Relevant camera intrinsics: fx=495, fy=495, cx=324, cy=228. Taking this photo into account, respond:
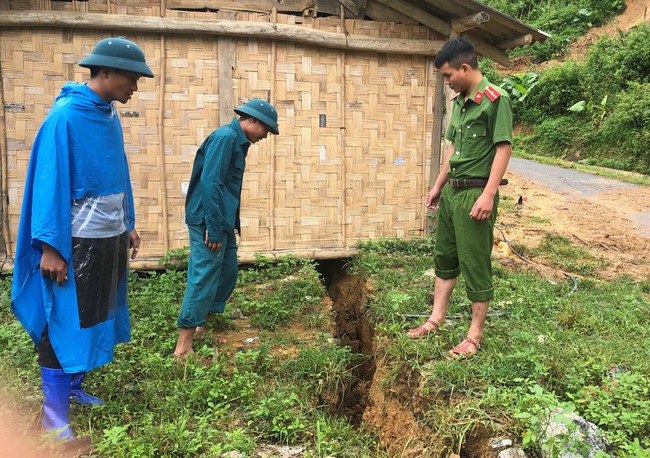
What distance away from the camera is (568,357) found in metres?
3.44

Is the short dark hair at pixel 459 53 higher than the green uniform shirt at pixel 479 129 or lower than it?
higher

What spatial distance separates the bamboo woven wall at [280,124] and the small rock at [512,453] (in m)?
3.47

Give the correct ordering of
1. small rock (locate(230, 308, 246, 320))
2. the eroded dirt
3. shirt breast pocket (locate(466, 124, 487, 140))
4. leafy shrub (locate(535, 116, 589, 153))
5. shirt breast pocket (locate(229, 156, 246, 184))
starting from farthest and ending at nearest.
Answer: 1. leafy shrub (locate(535, 116, 589, 153))
2. the eroded dirt
3. small rock (locate(230, 308, 246, 320))
4. shirt breast pocket (locate(229, 156, 246, 184))
5. shirt breast pocket (locate(466, 124, 487, 140))

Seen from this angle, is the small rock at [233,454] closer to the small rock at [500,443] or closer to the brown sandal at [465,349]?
the small rock at [500,443]

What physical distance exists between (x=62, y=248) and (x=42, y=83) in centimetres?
328

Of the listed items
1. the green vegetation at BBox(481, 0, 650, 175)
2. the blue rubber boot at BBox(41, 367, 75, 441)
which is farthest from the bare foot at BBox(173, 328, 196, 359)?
the green vegetation at BBox(481, 0, 650, 175)

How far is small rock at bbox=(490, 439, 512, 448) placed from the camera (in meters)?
2.74

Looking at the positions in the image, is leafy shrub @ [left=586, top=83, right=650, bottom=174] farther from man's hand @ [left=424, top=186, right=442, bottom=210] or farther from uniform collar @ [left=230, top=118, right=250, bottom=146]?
uniform collar @ [left=230, top=118, right=250, bottom=146]

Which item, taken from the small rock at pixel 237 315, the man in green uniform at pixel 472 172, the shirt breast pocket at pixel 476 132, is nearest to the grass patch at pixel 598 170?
the man in green uniform at pixel 472 172

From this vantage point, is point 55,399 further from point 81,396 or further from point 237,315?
point 237,315

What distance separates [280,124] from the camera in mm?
5645

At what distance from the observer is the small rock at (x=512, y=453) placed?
2.65 m

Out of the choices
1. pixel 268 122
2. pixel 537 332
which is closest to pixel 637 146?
pixel 537 332

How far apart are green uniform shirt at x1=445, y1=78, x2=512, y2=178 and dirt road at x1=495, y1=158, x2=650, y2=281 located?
3.87 metres
